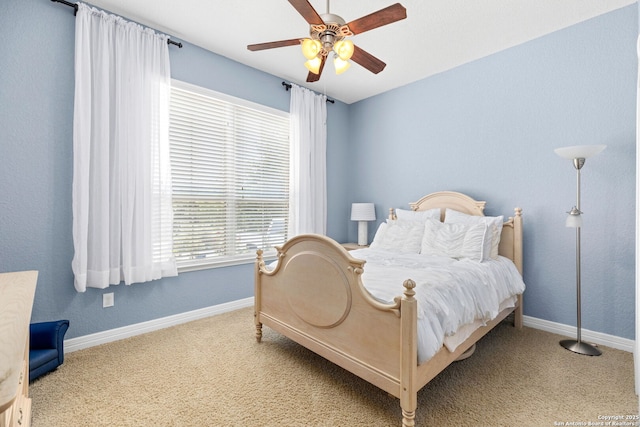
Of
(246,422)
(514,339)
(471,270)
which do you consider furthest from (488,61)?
(246,422)

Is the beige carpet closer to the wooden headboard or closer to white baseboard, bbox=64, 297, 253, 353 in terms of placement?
white baseboard, bbox=64, 297, 253, 353

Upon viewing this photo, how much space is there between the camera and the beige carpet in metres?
1.62

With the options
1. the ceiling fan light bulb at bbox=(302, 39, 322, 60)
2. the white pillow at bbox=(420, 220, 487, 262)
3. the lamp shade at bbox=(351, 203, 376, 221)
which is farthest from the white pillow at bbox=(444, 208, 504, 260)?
the ceiling fan light bulb at bbox=(302, 39, 322, 60)

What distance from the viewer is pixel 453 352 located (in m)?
1.80

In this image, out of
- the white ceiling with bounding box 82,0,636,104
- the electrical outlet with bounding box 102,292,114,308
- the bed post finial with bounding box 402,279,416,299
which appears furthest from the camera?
the electrical outlet with bounding box 102,292,114,308

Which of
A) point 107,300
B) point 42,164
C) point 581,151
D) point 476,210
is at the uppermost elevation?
point 581,151

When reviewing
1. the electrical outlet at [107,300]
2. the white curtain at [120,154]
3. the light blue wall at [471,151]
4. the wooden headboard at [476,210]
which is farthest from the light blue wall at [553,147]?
the electrical outlet at [107,300]

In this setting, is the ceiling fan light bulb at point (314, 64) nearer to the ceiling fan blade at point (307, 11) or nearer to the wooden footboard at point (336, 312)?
the ceiling fan blade at point (307, 11)

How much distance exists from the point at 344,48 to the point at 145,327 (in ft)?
9.19

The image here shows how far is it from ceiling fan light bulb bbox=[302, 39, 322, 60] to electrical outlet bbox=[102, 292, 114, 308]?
2.46m

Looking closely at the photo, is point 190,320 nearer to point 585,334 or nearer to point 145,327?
point 145,327

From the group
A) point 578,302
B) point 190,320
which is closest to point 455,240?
point 578,302

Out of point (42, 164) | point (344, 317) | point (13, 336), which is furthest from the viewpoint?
point (42, 164)

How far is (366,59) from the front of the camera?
6.95 ft
